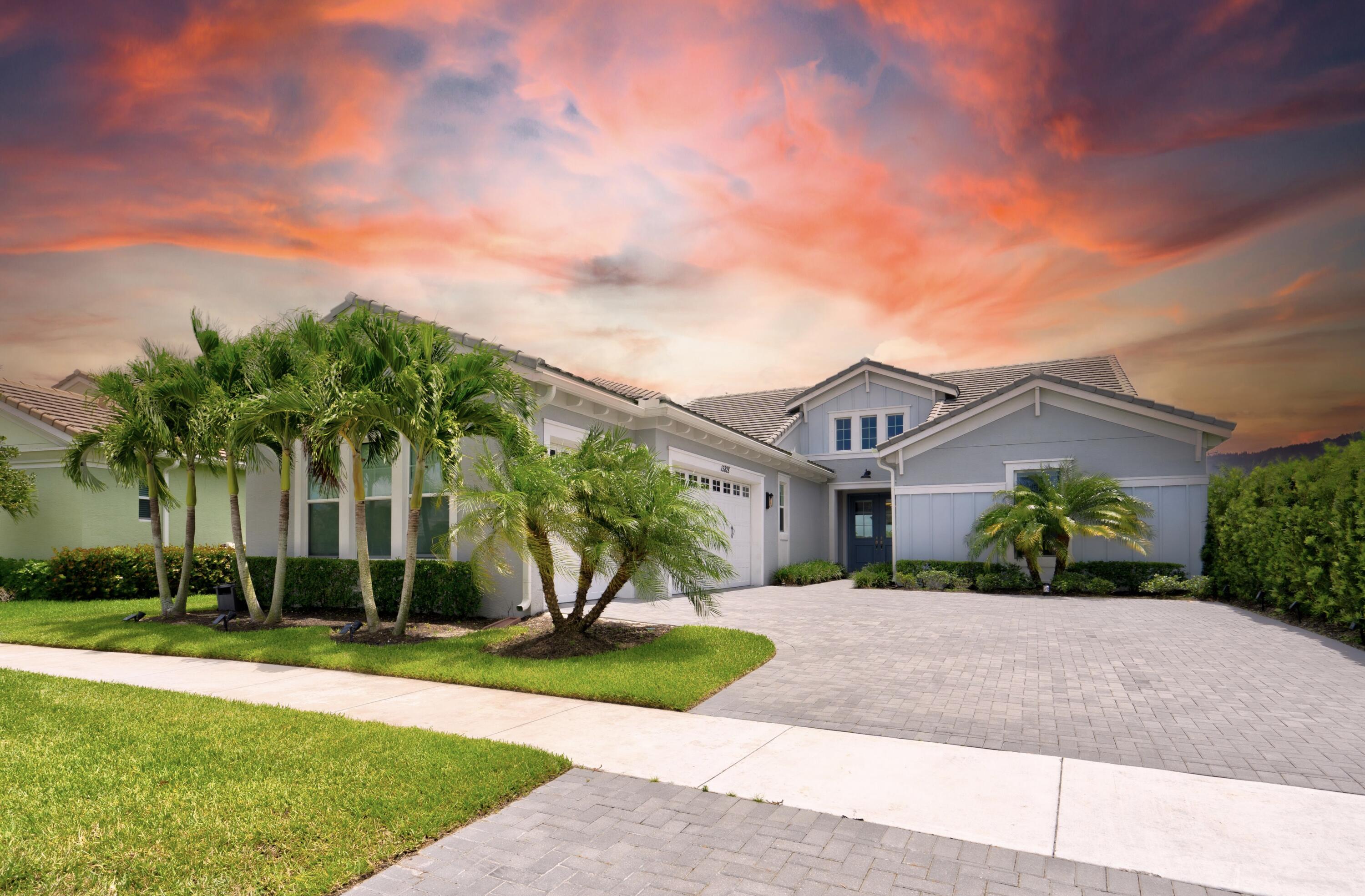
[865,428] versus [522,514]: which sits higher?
[865,428]

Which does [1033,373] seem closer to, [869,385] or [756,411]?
[869,385]

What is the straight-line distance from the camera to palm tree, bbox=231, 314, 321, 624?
9.11 metres

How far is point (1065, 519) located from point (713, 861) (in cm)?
1424

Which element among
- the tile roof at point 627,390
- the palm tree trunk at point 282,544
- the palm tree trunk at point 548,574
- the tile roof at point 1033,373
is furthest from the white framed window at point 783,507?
the palm tree trunk at point 282,544

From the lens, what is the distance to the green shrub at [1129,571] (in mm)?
15234

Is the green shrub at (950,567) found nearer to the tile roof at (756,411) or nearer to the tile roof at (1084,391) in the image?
the tile roof at (1084,391)

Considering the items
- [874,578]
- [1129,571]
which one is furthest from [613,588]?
[1129,571]

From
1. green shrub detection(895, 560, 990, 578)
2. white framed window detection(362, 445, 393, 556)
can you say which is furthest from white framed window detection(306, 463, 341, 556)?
green shrub detection(895, 560, 990, 578)

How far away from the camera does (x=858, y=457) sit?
21609 millimetres

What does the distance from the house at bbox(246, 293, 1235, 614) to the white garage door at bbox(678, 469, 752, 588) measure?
0.16 ft

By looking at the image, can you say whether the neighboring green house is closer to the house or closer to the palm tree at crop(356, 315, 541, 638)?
the house

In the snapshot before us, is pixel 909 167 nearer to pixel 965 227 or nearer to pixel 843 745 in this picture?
pixel 965 227

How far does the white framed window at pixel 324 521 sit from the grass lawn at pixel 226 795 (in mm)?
6794

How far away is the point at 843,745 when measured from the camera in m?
4.98
